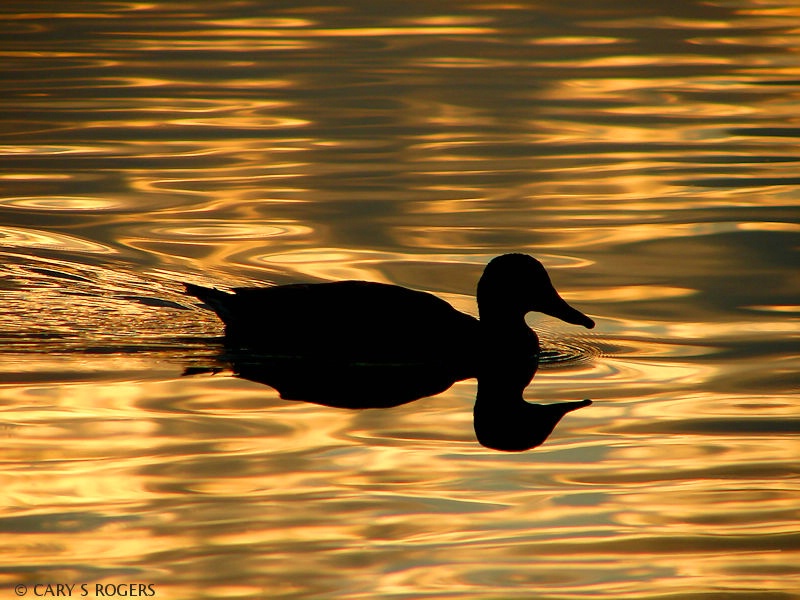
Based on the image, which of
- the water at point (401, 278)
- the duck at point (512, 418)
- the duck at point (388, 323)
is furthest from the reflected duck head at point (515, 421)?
the duck at point (388, 323)

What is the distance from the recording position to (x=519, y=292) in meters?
10.3

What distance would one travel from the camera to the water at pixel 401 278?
680 centimetres

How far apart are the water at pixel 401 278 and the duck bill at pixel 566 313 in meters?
0.23

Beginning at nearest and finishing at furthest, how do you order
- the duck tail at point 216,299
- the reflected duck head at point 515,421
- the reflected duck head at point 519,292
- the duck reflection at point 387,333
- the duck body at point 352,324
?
the reflected duck head at point 515,421, the duck reflection at point 387,333, the duck body at point 352,324, the duck tail at point 216,299, the reflected duck head at point 519,292

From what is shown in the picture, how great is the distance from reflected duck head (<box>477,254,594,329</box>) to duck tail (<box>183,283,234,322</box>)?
1786 millimetres

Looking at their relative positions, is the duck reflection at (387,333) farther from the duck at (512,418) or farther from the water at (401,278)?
the water at (401,278)

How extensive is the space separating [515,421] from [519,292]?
1856 mm

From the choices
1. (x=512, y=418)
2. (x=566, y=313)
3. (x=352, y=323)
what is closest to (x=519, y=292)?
(x=566, y=313)

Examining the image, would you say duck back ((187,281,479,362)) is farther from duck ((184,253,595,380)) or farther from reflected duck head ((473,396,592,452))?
reflected duck head ((473,396,592,452))

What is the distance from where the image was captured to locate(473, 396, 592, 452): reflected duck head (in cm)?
828

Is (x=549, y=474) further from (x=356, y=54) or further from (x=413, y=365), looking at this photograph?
(x=356, y=54)

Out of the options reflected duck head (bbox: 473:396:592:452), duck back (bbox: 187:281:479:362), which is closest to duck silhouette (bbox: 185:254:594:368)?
duck back (bbox: 187:281:479:362)

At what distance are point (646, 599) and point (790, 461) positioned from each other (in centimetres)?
205

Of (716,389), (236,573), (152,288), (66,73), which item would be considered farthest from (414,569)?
(66,73)
